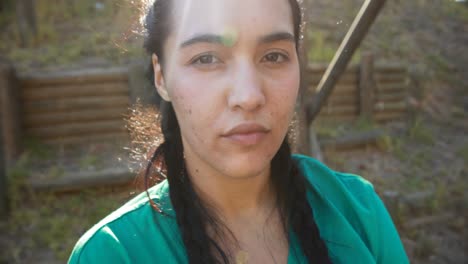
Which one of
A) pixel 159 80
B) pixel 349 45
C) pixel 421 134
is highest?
pixel 349 45

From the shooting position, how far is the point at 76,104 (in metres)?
5.30

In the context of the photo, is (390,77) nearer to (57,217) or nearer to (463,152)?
(463,152)

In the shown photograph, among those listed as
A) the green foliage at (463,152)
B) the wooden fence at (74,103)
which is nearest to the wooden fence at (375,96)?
the wooden fence at (74,103)

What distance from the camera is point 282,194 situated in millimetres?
1752

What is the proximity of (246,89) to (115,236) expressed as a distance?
0.56 m

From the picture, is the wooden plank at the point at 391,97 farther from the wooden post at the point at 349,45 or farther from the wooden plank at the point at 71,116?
the wooden post at the point at 349,45

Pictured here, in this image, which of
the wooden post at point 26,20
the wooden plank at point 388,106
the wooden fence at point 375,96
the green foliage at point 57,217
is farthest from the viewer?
the wooden post at point 26,20

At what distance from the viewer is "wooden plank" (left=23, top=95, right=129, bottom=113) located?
205 inches

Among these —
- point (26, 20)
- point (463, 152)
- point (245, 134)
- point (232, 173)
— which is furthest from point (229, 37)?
point (26, 20)

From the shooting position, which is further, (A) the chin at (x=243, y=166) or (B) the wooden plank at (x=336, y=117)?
(B) the wooden plank at (x=336, y=117)

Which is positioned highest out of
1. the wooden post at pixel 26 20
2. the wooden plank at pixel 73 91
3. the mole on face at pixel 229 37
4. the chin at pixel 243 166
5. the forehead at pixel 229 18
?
the wooden post at pixel 26 20

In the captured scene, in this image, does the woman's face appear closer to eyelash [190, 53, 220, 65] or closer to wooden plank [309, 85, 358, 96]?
eyelash [190, 53, 220, 65]

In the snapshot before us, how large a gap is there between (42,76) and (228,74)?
4.41 m

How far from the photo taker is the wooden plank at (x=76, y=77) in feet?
17.1
